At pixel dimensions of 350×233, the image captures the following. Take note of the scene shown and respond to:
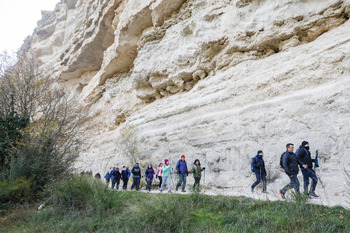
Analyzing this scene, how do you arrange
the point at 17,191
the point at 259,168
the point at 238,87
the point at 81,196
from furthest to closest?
the point at 238,87, the point at 17,191, the point at 259,168, the point at 81,196

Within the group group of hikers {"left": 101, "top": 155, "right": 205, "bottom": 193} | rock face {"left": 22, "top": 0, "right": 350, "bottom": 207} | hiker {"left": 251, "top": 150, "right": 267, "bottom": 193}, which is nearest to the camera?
hiker {"left": 251, "top": 150, "right": 267, "bottom": 193}

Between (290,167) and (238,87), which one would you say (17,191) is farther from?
(238,87)

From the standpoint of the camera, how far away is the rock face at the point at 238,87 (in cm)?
764

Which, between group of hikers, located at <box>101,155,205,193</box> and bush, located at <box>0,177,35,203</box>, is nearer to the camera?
bush, located at <box>0,177,35,203</box>

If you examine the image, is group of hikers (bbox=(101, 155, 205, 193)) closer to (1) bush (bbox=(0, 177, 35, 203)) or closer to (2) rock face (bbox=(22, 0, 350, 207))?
(2) rock face (bbox=(22, 0, 350, 207))

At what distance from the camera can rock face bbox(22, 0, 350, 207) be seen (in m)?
7.64

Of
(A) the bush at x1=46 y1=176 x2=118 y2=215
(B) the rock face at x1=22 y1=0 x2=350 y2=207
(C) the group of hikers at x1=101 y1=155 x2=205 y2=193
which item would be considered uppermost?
(B) the rock face at x1=22 y1=0 x2=350 y2=207

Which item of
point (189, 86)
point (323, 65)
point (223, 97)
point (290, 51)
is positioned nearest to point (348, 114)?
point (323, 65)

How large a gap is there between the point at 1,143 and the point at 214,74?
1022cm

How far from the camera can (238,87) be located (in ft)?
35.3

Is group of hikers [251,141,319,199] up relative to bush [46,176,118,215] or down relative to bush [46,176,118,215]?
up

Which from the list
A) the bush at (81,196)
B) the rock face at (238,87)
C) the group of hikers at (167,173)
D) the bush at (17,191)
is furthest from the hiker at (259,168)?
the bush at (17,191)

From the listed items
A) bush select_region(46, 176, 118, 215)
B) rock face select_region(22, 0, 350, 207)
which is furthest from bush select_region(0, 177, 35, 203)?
rock face select_region(22, 0, 350, 207)

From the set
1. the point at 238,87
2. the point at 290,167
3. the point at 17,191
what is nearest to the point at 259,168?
the point at 290,167
